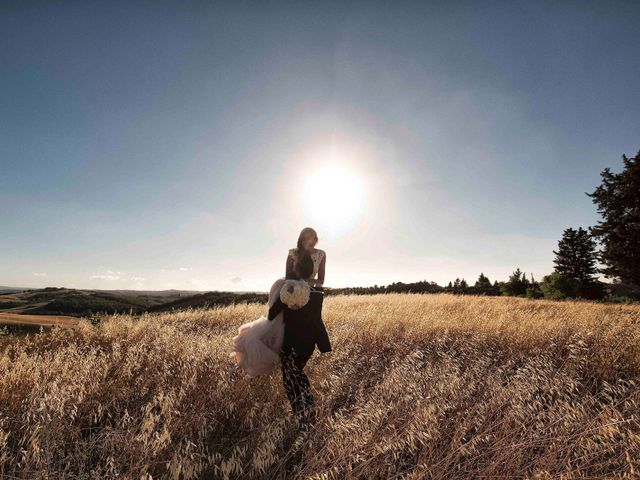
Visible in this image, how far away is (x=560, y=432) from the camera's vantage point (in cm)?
291

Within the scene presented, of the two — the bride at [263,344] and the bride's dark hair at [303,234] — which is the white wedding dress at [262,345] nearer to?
the bride at [263,344]

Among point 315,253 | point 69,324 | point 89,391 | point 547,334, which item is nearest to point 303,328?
point 315,253

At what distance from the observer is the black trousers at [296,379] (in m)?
3.51

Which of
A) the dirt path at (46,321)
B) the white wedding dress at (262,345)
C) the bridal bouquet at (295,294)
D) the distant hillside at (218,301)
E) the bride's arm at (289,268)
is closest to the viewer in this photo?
the bridal bouquet at (295,294)

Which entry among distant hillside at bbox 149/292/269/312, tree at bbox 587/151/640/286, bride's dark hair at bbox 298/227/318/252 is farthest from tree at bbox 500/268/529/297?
bride's dark hair at bbox 298/227/318/252

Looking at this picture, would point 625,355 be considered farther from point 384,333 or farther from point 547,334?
point 384,333

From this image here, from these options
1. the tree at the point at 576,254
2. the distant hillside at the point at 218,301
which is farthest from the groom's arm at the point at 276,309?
the tree at the point at 576,254

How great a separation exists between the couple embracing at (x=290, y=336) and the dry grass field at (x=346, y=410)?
347 millimetres

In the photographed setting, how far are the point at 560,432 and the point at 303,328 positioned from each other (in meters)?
2.59

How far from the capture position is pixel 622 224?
18.9m

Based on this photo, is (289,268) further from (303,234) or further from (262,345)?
(262,345)

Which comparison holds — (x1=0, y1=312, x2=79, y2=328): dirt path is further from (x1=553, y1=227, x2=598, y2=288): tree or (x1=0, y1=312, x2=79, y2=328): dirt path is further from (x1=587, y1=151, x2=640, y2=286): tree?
(x1=553, y1=227, x2=598, y2=288): tree

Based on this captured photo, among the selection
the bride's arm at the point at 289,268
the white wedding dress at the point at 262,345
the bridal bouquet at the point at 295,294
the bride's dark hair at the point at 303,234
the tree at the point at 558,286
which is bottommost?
the white wedding dress at the point at 262,345

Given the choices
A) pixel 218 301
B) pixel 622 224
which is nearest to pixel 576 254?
pixel 622 224
